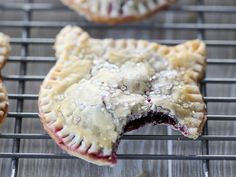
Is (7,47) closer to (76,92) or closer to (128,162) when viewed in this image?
(76,92)

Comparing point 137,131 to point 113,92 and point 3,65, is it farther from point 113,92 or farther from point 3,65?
point 3,65

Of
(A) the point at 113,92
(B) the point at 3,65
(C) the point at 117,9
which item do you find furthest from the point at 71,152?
(C) the point at 117,9

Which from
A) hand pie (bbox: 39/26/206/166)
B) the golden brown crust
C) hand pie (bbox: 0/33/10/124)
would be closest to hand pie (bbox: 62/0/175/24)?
hand pie (bbox: 39/26/206/166)

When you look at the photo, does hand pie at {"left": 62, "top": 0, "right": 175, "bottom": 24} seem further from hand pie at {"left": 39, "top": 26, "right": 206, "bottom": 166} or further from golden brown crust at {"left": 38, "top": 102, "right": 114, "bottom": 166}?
golden brown crust at {"left": 38, "top": 102, "right": 114, "bottom": 166}

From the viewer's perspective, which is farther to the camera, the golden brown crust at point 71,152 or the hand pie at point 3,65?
the hand pie at point 3,65

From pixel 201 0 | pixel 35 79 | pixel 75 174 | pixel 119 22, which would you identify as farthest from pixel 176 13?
pixel 75 174

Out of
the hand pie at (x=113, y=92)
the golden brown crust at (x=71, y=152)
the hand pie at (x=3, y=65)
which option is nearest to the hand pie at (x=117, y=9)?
the hand pie at (x=113, y=92)

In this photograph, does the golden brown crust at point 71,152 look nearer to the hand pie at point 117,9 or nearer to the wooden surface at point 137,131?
the wooden surface at point 137,131
